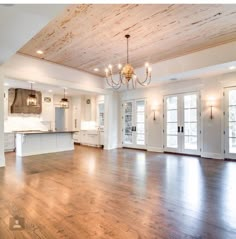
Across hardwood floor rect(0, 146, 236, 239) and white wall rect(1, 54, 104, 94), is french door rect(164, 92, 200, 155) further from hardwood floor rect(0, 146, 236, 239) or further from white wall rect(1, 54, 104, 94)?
white wall rect(1, 54, 104, 94)

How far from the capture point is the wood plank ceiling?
11.2 ft

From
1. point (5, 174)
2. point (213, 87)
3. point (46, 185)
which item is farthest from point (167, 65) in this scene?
point (5, 174)

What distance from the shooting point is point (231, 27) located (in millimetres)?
4004

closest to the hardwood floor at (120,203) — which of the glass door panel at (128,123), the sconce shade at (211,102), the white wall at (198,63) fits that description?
the sconce shade at (211,102)

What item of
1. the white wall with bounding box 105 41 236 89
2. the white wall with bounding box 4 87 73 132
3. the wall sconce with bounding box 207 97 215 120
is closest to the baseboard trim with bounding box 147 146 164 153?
the wall sconce with bounding box 207 97 215 120

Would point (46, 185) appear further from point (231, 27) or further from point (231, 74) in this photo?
point (231, 74)

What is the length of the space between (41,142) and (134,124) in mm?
4303

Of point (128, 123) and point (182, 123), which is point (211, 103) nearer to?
point (182, 123)

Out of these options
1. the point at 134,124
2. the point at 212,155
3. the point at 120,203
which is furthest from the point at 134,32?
the point at 134,124

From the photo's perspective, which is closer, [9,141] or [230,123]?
[230,123]

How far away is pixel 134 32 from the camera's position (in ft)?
13.8

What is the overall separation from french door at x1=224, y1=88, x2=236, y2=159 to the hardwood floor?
6.23 feet

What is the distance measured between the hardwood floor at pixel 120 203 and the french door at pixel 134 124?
4.06 m

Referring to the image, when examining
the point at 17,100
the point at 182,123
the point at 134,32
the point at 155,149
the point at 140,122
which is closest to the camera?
the point at 134,32
